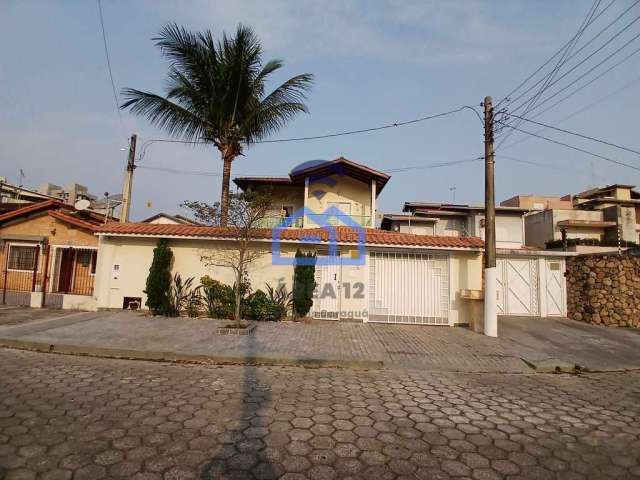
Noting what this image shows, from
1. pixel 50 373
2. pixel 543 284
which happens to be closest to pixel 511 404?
pixel 50 373

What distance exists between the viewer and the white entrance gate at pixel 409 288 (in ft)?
36.7

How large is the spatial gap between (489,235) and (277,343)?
6939 mm

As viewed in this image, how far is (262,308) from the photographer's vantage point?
1083 cm

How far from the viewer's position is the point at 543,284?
44.1 ft

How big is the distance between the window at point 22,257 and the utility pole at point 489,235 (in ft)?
54.4

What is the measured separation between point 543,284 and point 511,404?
34.4ft

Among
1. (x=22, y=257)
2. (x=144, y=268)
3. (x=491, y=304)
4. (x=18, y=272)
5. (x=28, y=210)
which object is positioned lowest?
(x=491, y=304)

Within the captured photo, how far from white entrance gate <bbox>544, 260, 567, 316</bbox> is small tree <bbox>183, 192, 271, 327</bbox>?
448 inches

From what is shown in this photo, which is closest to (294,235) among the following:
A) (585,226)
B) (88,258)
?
(88,258)

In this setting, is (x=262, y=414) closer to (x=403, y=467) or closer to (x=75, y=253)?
(x=403, y=467)

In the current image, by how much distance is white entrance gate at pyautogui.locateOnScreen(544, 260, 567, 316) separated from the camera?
1341 cm

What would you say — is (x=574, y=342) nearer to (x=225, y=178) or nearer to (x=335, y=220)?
(x=335, y=220)

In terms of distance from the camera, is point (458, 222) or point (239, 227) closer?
point (239, 227)

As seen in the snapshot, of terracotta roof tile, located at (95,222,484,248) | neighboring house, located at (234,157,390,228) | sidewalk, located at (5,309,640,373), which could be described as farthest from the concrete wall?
neighboring house, located at (234,157,390,228)
